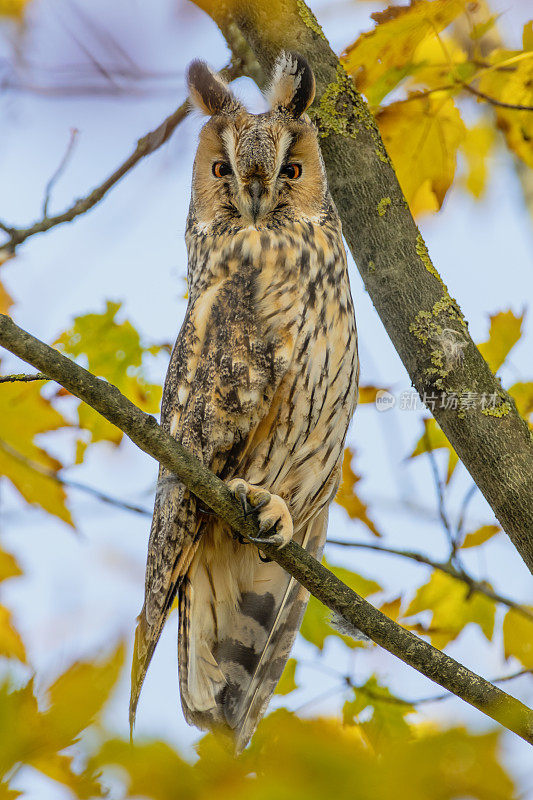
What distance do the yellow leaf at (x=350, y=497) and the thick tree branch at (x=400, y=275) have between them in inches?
20.8

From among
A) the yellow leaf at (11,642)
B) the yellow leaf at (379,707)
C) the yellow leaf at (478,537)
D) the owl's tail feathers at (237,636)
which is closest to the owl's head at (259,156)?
the owl's tail feathers at (237,636)

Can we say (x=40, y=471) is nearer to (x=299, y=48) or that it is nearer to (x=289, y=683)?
(x=289, y=683)

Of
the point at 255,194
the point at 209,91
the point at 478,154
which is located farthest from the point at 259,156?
the point at 478,154

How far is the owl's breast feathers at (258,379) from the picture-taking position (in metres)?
1.92

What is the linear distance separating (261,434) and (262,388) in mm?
137

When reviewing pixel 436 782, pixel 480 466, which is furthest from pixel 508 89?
pixel 436 782

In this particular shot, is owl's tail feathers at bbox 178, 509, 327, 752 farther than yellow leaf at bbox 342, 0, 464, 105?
Yes

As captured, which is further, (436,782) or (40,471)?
(40,471)

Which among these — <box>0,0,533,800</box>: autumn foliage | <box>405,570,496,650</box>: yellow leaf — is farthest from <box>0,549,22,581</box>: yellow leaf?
<box>405,570,496,650</box>: yellow leaf

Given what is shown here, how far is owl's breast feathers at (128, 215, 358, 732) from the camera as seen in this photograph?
192cm

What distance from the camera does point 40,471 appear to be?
2045 mm

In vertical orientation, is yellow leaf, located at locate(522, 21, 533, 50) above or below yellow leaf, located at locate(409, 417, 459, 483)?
above

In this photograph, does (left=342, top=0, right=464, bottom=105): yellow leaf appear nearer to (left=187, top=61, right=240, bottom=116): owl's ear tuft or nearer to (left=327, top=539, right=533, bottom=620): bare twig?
(left=187, top=61, right=240, bottom=116): owl's ear tuft

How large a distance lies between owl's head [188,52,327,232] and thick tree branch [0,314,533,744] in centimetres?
86
